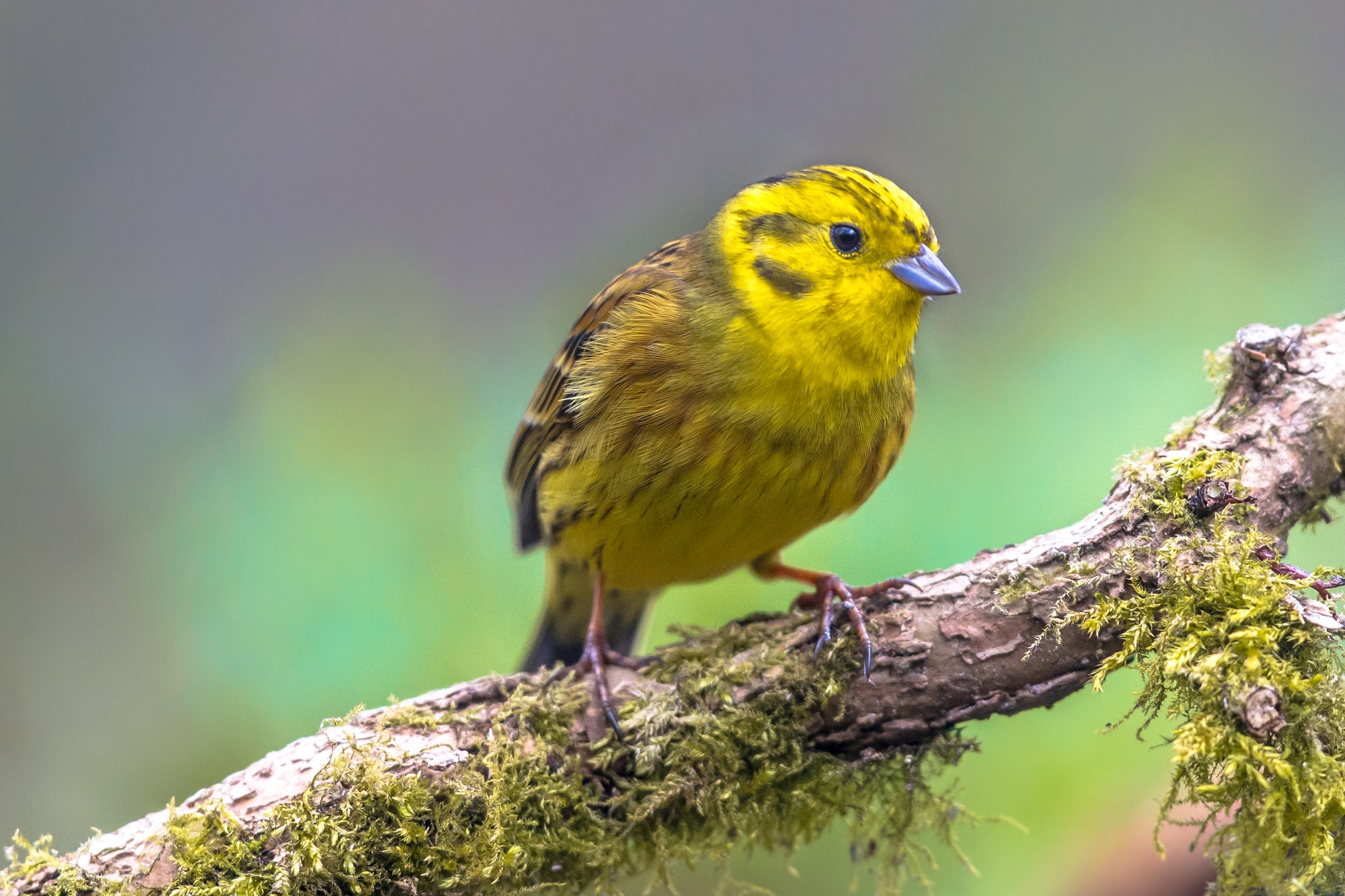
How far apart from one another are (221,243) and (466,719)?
13.5 ft

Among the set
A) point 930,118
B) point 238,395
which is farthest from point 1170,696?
point 930,118

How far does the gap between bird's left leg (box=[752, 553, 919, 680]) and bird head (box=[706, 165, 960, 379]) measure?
0.51 metres

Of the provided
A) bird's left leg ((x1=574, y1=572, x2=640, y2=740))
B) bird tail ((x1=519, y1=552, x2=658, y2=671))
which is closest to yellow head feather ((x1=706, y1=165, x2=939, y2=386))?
bird's left leg ((x1=574, y1=572, x2=640, y2=740))

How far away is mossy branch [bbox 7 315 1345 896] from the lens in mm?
1922

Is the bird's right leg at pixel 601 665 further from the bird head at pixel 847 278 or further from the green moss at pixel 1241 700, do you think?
the green moss at pixel 1241 700

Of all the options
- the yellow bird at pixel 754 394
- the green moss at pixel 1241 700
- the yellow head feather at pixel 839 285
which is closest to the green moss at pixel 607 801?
the yellow bird at pixel 754 394

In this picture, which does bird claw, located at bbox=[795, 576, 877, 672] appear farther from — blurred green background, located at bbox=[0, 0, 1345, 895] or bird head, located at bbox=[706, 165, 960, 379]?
blurred green background, located at bbox=[0, 0, 1345, 895]

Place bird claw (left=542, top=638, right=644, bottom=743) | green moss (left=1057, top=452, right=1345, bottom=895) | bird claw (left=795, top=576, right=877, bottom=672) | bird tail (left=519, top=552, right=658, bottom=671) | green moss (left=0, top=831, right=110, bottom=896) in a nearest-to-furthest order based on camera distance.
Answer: green moss (left=1057, top=452, right=1345, bottom=895), green moss (left=0, top=831, right=110, bottom=896), bird claw (left=795, top=576, right=877, bottom=672), bird claw (left=542, top=638, right=644, bottom=743), bird tail (left=519, top=552, right=658, bottom=671)

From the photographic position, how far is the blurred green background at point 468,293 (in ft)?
11.4

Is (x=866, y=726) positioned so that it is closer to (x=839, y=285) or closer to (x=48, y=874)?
(x=839, y=285)

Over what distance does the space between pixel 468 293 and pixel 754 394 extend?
3.28m

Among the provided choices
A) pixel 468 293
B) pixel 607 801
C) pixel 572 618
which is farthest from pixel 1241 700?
pixel 468 293

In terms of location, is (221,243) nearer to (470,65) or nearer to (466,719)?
(470,65)

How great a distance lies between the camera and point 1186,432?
2.40 meters
